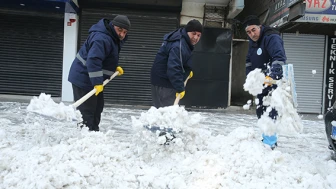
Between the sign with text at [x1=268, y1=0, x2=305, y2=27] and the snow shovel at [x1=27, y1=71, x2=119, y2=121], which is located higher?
the sign with text at [x1=268, y1=0, x2=305, y2=27]

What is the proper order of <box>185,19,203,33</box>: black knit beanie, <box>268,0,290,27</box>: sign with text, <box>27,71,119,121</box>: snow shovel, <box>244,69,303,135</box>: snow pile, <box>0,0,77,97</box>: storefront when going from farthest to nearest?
<box>0,0,77,97</box>: storefront
<box>268,0,290,27</box>: sign with text
<box>185,19,203,33</box>: black knit beanie
<box>244,69,303,135</box>: snow pile
<box>27,71,119,121</box>: snow shovel

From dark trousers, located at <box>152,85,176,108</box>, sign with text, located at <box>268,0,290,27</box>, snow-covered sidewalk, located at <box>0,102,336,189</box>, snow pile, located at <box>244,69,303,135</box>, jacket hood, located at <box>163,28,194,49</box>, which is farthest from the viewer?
sign with text, located at <box>268,0,290,27</box>

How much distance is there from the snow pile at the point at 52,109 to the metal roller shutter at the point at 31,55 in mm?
6763

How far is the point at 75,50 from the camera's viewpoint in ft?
31.8

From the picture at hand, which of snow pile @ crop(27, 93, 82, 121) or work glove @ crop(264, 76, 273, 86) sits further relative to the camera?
work glove @ crop(264, 76, 273, 86)

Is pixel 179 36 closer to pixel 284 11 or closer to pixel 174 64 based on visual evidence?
pixel 174 64

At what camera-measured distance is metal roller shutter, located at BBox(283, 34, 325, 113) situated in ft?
34.5

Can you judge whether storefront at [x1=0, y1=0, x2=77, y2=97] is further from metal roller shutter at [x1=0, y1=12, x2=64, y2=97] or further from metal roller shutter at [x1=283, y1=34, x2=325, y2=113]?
metal roller shutter at [x1=283, y1=34, x2=325, y2=113]

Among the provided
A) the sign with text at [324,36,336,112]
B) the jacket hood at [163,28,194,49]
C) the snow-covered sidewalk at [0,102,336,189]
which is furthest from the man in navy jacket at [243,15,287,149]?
the sign with text at [324,36,336,112]

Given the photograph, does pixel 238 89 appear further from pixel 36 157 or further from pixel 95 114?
pixel 36 157

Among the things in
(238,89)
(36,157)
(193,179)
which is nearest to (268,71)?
(193,179)

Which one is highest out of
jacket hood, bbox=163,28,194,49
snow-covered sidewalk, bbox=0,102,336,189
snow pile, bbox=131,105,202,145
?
jacket hood, bbox=163,28,194,49

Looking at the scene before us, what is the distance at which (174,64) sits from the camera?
4.00 metres

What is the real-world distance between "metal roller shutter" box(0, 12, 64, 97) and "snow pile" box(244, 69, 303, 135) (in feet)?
25.0
